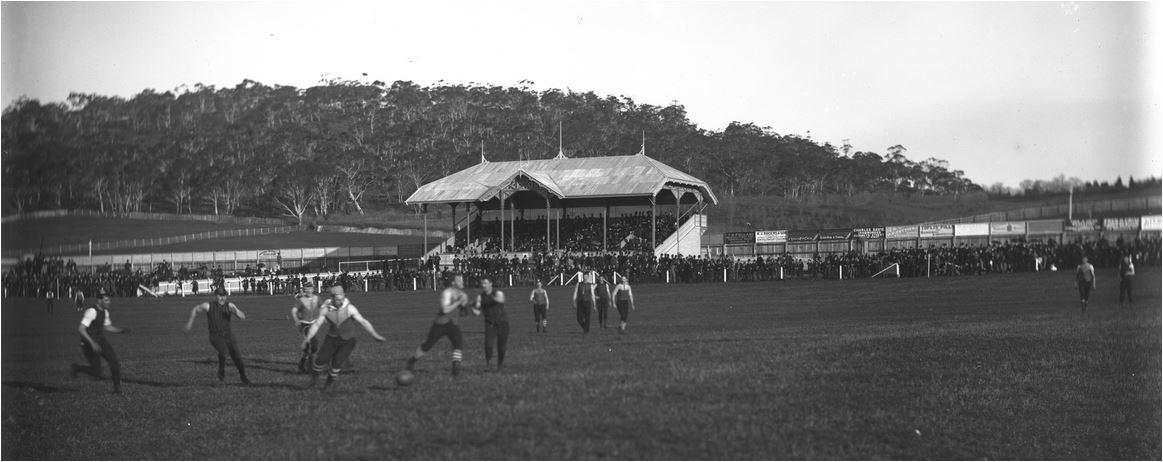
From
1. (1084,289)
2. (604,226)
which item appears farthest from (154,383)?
(604,226)

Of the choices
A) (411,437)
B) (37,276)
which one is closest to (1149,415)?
(411,437)

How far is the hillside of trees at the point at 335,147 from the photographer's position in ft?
65.5

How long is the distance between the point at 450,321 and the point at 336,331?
173 cm

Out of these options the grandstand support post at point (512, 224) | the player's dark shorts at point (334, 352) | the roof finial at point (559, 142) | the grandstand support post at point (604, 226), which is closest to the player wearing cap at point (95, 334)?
the player's dark shorts at point (334, 352)

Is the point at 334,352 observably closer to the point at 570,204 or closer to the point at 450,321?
the point at 450,321

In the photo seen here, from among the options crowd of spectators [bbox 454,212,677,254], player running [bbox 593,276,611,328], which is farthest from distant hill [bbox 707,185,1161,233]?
player running [bbox 593,276,611,328]

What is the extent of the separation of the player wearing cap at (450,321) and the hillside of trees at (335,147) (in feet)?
24.0

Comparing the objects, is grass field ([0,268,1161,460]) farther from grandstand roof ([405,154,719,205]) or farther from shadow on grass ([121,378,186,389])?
grandstand roof ([405,154,719,205])

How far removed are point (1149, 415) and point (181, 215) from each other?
23.8 meters

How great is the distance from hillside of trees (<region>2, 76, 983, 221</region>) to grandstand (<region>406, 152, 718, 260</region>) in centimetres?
84

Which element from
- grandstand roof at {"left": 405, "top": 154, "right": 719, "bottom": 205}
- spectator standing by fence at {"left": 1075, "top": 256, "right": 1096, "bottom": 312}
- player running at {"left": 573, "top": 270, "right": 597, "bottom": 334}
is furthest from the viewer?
grandstand roof at {"left": 405, "top": 154, "right": 719, "bottom": 205}

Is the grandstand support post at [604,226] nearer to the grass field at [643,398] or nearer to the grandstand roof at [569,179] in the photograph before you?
the grandstand roof at [569,179]

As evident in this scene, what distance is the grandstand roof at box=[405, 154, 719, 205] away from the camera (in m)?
36.2

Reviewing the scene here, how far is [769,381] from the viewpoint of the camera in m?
15.2
